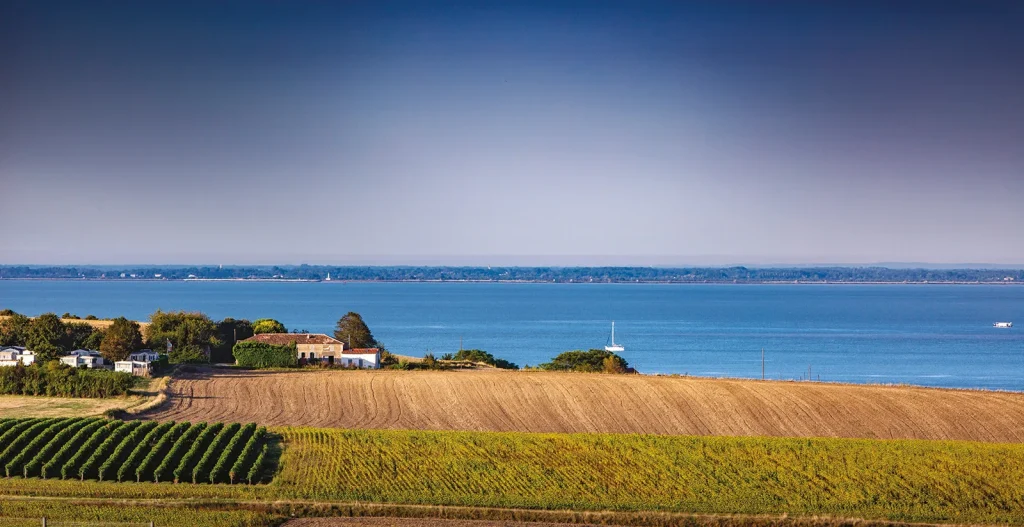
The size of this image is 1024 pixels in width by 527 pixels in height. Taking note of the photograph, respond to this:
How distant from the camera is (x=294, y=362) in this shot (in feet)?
194

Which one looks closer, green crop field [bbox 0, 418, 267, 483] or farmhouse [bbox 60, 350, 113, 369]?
green crop field [bbox 0, 418, 267, 483]

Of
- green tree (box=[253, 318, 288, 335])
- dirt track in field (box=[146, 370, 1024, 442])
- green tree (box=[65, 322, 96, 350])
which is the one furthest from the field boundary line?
green tree (box=[253, 318, 288, 335])

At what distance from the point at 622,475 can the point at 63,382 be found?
89.1 ft

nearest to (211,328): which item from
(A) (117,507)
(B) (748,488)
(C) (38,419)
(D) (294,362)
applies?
(D) (294,362)

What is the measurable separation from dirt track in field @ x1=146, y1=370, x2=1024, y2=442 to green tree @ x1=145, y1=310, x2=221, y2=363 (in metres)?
11.1

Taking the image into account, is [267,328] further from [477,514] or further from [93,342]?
[477,514]

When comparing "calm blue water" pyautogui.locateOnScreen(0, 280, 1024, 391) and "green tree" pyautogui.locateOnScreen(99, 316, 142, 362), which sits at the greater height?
"green tree" pyautogui.locateOnScreen(99, 316, 142, 362)

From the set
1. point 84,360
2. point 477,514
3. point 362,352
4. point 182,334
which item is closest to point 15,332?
point 84,360

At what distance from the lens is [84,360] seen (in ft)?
183

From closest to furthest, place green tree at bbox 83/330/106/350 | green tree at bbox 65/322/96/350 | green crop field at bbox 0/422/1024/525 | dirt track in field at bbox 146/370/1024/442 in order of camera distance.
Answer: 1. green crop field at bbox 0/422/1024/525
2. dirt track in field at bbox 146/370/1024/442
3. green tree at bbox 83/330/106/350
4. green tree at bbox 65/322/96/350

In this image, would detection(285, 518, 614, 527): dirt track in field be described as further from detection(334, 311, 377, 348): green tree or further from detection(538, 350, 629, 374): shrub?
detection(334, 311, 377, 348): green tree

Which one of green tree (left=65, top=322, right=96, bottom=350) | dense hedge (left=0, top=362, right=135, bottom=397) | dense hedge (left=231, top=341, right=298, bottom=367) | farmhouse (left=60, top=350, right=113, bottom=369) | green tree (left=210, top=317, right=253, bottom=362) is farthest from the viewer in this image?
green tree (left=210, top=317, right=253, bottom=362)

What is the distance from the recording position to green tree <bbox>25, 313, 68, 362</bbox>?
57875mm

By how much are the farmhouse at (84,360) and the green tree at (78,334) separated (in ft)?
14.8
